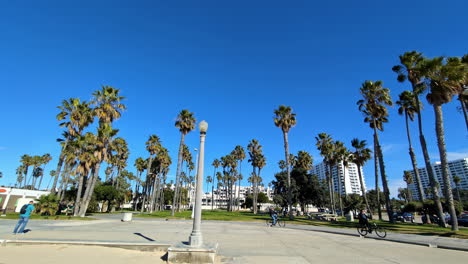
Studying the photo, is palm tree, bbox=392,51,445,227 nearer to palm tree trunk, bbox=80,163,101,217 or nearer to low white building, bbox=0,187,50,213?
palm tree trunk, bbox=80,163,101,217

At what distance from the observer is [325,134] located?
42.4 meters

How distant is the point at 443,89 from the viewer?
17172 mm

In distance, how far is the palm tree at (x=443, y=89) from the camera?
643 inches

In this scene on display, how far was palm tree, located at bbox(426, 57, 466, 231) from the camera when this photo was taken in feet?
53.6

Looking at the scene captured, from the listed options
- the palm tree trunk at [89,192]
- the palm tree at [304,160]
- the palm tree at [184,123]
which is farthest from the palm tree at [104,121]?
the palm tree at [304,160]

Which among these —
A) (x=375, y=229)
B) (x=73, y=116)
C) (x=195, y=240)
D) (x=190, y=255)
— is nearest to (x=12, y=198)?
(x=73, y=116)

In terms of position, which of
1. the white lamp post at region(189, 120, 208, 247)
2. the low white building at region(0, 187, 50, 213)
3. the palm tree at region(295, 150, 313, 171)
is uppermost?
the palm tree at region(295, 150, 313, 171)

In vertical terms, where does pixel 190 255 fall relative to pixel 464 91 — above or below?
below

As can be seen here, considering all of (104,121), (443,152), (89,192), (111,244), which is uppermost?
(104,121)

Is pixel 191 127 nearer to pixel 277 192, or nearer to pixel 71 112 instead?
pixel 71 112

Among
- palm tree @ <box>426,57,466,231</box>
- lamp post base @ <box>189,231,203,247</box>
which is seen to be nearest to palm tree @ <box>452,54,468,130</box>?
palm tree @ <box>426,57,466,231</box>

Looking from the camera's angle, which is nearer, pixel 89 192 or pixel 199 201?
pixel 199 201

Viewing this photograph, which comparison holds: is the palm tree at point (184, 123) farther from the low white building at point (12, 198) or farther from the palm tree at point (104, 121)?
the low white building at point (12, 198)

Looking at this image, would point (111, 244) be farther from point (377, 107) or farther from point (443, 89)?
point (377, 107)
